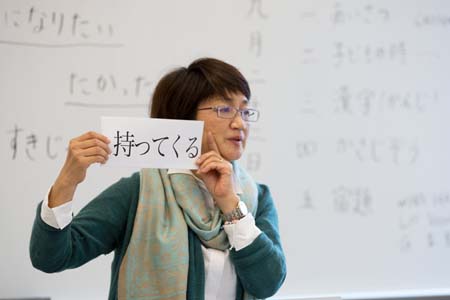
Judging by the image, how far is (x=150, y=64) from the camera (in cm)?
158

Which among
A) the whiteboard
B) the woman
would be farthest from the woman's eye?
the whiteboard

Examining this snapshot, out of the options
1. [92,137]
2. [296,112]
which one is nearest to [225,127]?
[92,137]

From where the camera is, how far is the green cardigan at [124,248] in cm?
92

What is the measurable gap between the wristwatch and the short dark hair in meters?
0.21

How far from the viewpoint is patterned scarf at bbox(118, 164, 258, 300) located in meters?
0.97

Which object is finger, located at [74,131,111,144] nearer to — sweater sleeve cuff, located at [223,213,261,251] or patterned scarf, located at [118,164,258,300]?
patterned scarf, located at [118,164,258,300]

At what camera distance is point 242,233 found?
959mm

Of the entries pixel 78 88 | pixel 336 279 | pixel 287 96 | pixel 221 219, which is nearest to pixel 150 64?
pixel 78 88

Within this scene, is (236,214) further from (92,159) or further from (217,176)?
(92,159)

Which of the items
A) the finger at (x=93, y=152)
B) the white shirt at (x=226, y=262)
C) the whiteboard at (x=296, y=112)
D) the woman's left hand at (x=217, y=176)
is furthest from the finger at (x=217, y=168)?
the whiteboard at (x=296, y=112)

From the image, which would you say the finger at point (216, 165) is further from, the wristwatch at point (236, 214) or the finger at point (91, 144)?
the finger at point (91, 144)

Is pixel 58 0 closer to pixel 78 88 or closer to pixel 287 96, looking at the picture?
pixel 78 88

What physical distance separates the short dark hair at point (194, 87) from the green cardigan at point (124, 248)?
6.7 inches

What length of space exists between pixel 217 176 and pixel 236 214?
90 millimetres
